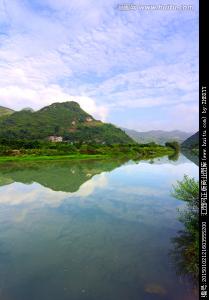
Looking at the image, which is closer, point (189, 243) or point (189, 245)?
point (189, 245)

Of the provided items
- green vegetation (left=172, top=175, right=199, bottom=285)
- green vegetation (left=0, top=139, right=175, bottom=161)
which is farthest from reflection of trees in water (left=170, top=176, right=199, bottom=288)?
green vegetation (left=0, top=139, right=175, bottom=161)

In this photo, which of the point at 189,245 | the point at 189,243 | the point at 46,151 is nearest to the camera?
the point at 189,245

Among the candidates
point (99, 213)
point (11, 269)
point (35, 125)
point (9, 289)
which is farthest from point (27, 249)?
point (35, 125)

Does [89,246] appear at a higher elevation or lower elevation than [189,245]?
lower

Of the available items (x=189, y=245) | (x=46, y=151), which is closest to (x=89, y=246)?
(x=189, y=245)

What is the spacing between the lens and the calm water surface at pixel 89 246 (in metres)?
12.2

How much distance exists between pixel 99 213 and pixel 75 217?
235 centimetres

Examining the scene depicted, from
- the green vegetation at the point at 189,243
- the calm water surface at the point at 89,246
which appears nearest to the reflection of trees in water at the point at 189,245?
the green vegetation at the point at 189,243

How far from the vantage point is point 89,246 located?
17281 mm

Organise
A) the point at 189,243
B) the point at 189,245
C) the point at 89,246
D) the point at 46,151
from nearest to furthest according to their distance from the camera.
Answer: the point at 189,245 → the point at 189,243 → the point at 89,246 → the point at 46,151

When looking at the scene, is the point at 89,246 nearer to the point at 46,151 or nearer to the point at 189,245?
the point at 189,245

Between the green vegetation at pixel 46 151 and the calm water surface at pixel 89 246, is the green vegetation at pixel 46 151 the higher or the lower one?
the higher one

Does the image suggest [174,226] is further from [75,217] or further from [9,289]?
[9,289]

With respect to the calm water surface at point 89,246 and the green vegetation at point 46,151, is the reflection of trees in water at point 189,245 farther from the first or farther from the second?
the green vegetation at point 46,151
